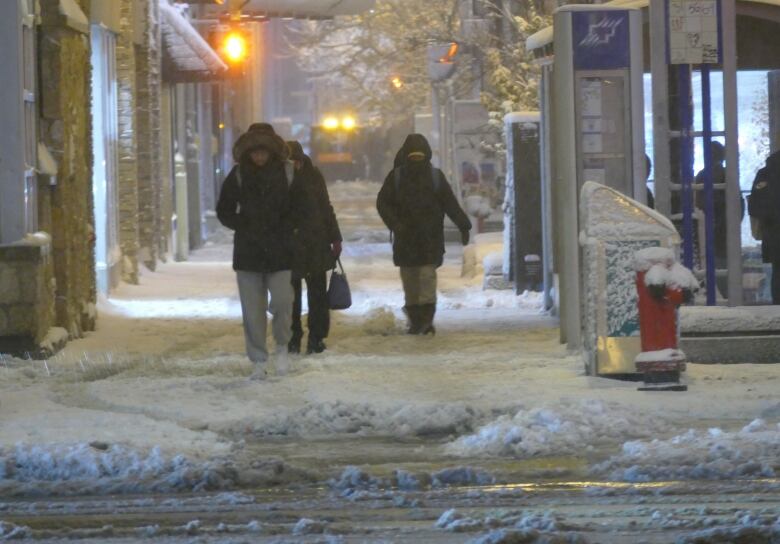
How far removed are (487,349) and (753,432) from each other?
478 centimetres

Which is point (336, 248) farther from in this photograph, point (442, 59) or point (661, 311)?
point (442, 59)

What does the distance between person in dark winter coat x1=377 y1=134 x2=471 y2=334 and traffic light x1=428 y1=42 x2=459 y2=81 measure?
453 inches

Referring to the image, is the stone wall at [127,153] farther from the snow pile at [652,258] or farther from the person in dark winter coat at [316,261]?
the snow pile at [652,258]

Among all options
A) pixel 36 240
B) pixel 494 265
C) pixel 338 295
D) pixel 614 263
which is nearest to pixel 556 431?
pixel 614 263

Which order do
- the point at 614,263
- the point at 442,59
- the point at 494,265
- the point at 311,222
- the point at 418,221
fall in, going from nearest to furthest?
the point at 614,263, the point at 311,222, the point at 418,221, the point at 494,265, the point at 442,59

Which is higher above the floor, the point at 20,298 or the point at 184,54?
the point at 184,54

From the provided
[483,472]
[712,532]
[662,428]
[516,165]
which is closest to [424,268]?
[516,165]

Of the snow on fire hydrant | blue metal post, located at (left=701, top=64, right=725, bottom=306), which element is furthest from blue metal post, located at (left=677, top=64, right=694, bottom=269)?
the snow on fire hydrant

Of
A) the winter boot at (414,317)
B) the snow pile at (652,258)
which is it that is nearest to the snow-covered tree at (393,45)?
the winter boot at (414,317)

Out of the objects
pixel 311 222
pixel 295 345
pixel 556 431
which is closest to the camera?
pixel 556 431

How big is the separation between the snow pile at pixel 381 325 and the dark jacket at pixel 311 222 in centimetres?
124

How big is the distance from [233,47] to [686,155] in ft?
61.5

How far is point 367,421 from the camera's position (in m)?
9.82

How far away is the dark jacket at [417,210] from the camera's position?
14.8 meters
